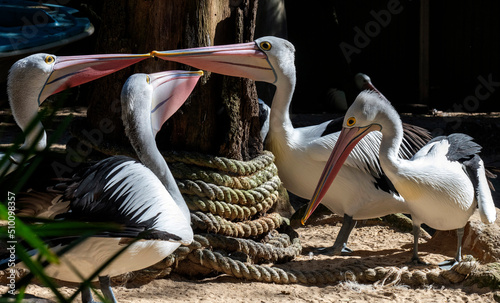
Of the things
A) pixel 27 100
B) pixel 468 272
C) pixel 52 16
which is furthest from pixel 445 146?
pixel 52 16

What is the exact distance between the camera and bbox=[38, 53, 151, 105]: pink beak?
3.25 metres

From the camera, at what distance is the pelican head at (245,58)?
3.44m

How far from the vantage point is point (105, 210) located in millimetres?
2580

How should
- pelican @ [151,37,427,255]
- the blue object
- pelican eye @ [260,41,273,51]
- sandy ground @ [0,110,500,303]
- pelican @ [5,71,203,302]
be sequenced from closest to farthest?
pelican @ [5,71,203,302], sandy ground @ [0,110,500,303], pelican eye @ [260,41,273,51], pelican @ [151,37,427,255], the blue object

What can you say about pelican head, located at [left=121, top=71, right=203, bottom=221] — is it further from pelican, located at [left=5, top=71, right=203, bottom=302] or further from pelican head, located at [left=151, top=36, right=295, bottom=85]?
pelican head, located at [left=151, top=36, right=295, bottom=85]

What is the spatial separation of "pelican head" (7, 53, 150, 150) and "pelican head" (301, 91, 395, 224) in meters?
1.42

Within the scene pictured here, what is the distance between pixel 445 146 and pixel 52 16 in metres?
6.21

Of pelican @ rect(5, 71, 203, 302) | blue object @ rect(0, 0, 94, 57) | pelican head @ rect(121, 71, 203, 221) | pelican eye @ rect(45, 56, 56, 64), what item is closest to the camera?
pelican @ rect(5, 71, 203, 302)

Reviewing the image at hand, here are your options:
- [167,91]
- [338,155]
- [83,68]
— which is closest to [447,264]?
[338,155]

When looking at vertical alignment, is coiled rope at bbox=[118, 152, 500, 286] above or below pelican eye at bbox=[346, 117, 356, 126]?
below

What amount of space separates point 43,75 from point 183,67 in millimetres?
811

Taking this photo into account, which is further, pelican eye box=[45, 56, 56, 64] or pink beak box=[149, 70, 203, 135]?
pelican eye box=[45, 56, 56, 64]

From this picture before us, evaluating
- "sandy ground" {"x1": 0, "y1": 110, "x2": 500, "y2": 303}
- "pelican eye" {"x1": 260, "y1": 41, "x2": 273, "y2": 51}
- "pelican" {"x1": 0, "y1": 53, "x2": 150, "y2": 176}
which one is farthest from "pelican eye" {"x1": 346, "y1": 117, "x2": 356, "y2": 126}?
"pelican" {"x1": 0, "y1": 53, "x2": 150, "y2": 176}

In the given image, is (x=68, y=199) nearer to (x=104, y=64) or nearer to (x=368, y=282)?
(x=104, y=64)
